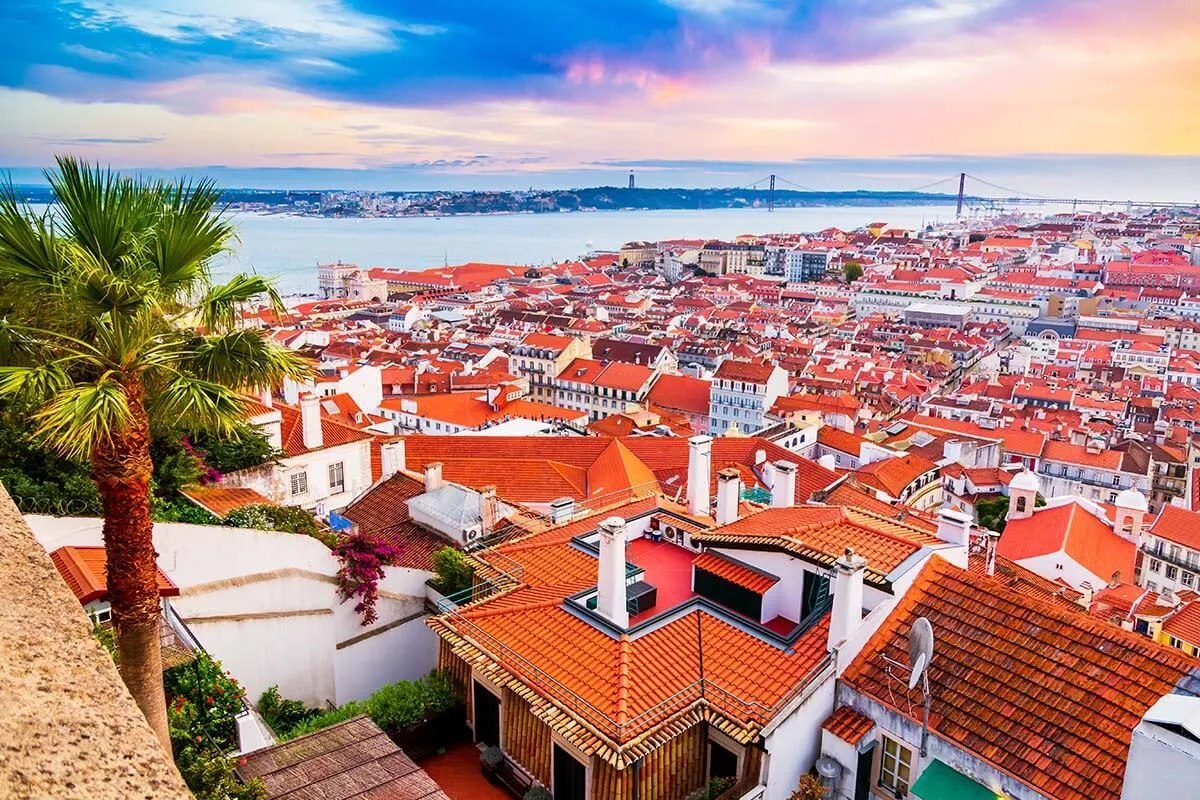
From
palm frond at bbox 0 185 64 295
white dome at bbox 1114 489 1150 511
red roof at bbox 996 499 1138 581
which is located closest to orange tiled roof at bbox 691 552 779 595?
palm frond at bbox 0 185 64 295

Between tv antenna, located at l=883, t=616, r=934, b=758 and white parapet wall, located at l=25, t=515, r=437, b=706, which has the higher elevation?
tv antenna, located at l=883, t=616, r=934, b=758

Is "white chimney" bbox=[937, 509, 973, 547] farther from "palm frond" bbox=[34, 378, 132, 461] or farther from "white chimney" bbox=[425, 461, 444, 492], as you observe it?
"palm frond" bbox=[34, 378, 132, 461]

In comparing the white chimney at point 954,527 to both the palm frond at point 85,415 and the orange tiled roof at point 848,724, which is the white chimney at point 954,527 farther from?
the palm frond at point 85,415

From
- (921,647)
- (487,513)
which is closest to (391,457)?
(487,513)

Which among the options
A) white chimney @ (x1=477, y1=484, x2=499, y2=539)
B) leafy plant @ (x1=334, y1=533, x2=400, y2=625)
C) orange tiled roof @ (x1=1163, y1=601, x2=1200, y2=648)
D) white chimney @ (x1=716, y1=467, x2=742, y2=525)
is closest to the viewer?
leafy plant @ (x1=334, y1=533, x2=400, y2=625)

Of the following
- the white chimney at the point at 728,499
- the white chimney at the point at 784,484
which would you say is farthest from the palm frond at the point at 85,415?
the white chimney at the point at 784,484
